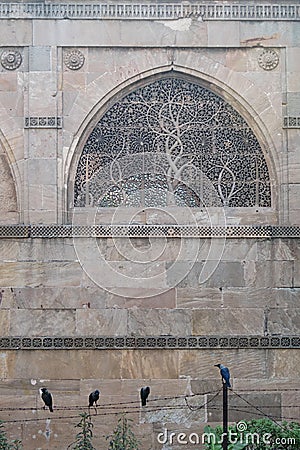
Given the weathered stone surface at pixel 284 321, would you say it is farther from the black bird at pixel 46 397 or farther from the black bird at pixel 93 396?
the black bird at pixel 46 397

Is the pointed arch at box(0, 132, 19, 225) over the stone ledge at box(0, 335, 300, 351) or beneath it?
over

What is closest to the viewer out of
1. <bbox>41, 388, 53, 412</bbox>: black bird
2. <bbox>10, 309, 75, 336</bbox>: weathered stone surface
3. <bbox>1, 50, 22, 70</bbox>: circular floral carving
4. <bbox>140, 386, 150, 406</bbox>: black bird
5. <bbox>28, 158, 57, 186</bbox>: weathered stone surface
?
<bbox>41, 388, 53, 412</bbox>: black bird

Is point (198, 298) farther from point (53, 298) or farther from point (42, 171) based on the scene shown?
point (42, 171)

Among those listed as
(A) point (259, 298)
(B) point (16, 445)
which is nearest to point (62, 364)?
(B) point (16, 445)

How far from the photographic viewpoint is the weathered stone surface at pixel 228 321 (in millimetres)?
10383

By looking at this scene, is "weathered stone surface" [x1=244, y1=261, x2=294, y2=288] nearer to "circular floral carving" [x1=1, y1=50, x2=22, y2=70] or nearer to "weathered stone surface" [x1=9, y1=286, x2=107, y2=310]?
"weathered stone surface" [x1=9, y1=286, x2=107, y2=310]

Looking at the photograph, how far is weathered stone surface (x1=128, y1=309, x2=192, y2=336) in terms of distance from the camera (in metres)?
10.4

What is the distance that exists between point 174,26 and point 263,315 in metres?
3.72

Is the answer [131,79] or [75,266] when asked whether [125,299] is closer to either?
[75,266]

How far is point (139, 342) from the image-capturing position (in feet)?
33.8

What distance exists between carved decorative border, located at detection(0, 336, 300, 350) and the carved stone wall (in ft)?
0.05

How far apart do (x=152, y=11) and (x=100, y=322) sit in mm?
3873

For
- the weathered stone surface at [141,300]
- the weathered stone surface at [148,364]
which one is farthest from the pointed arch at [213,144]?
the weathered stone surface at [148,364]

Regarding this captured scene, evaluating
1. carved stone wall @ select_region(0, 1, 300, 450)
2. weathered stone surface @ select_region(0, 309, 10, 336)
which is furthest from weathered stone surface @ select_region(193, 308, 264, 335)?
weathered stone surface @ select_region(0, 309, 10, 336)
